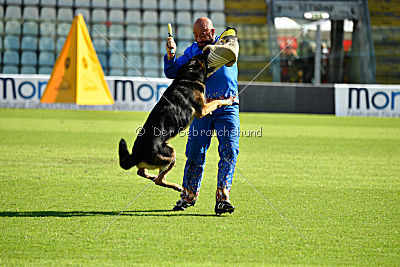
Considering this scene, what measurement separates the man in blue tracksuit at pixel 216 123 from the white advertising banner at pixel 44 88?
1410 centimetres

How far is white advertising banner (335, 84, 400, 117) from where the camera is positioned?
20.9 meters

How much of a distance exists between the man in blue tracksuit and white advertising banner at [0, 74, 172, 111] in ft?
46.2

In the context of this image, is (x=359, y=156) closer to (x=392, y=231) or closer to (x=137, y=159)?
(x=392, y=231)

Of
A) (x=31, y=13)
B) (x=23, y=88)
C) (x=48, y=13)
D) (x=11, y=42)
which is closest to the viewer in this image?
(x=23, y=88)

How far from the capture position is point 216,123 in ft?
20.9

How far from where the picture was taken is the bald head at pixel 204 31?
6.09 metres

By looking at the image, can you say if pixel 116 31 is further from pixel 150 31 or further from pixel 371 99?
pixel 371 99

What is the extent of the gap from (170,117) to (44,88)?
1587cm

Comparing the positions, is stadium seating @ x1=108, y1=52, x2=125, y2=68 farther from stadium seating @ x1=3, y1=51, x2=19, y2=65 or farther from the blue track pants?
the blue track pants

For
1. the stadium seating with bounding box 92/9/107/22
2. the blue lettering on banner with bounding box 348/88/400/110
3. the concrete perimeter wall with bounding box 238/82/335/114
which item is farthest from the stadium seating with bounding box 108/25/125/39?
the blue lettering on banner with bounding box 348/88/400/110

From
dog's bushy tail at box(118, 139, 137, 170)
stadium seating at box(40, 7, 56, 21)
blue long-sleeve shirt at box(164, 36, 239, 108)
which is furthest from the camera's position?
stadium seating at box(40, 7, 56, 21)

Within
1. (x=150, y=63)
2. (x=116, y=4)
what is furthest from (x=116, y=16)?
(x=150, y=63)

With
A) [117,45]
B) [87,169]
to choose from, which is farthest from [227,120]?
[117,45]

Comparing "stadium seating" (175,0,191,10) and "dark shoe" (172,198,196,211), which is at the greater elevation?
"stadium seating" (175,0,191,10)
